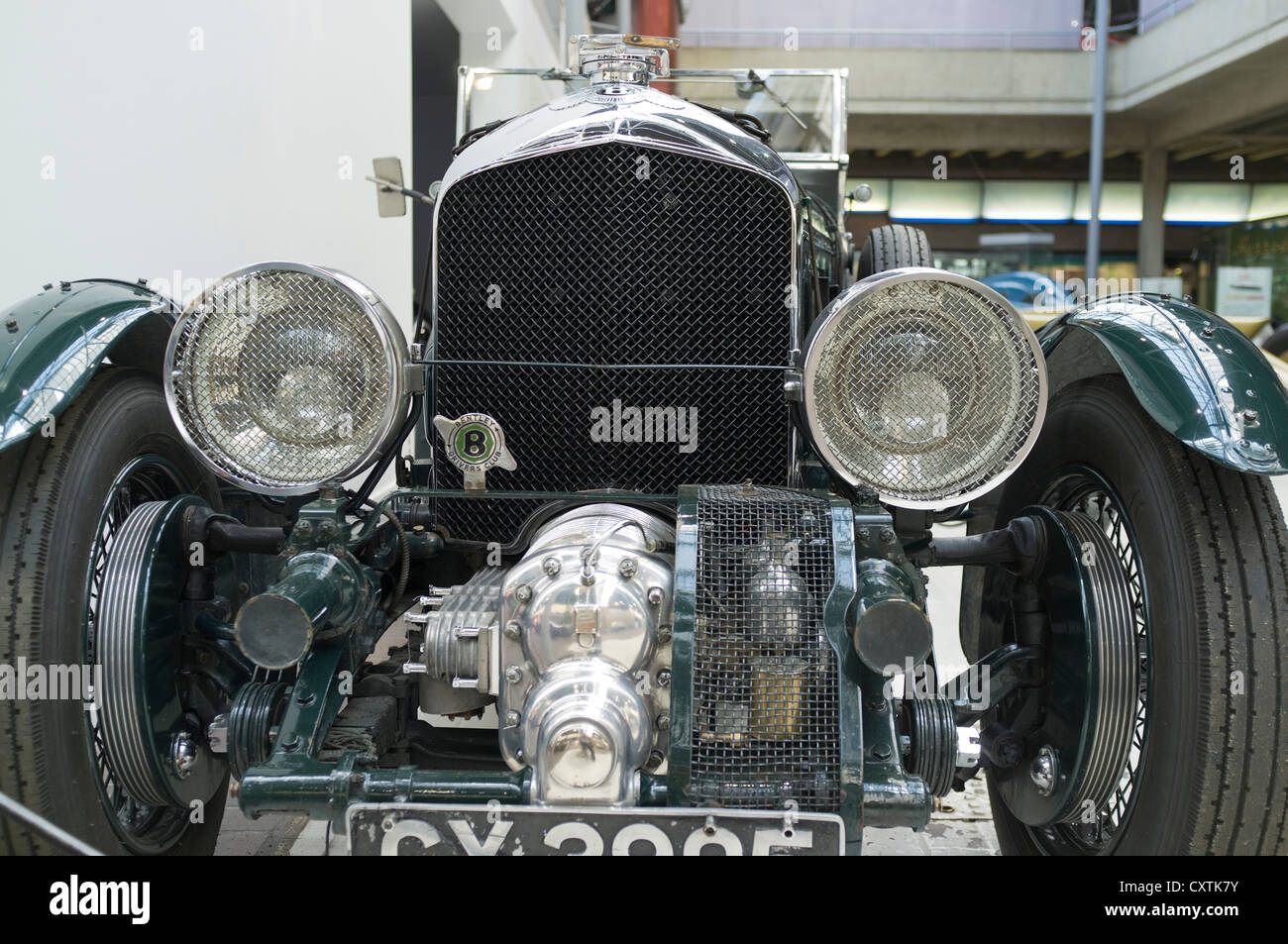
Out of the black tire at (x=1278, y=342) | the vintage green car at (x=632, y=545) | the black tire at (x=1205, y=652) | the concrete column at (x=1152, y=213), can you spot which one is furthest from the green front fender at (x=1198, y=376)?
the concrete column at (x=1152, y=213)

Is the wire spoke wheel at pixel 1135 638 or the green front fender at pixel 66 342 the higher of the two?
the green front fender at pixel 66 342

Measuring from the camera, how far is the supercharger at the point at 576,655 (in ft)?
5.15

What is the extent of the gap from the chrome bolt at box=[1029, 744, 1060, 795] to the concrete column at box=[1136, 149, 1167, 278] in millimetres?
14836

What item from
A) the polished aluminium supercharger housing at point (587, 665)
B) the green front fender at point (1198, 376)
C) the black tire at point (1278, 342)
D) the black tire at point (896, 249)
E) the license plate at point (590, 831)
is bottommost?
the license plate at point (590, 831)

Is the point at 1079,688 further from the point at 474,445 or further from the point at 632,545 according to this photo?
the point at 474,445

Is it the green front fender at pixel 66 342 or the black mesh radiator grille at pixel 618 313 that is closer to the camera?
the green front fender at pixel 66 342

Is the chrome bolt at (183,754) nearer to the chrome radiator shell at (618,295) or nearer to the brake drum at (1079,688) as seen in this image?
the chrome radiator shell at (618,295)

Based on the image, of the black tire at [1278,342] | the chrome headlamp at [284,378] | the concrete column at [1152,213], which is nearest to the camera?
the chrome headlamp at [284,378]

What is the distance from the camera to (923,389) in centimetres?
193

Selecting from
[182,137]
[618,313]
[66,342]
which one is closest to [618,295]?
[618,313]

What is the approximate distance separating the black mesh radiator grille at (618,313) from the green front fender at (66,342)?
61 centimetres

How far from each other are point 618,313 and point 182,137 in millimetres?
2517

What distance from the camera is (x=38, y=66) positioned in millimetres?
3176

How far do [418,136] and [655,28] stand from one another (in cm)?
301
